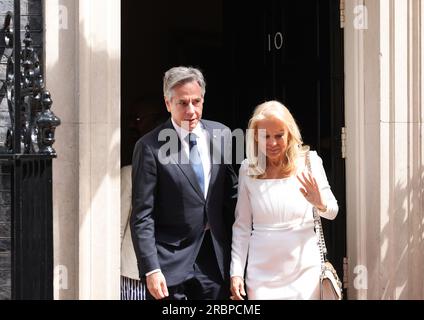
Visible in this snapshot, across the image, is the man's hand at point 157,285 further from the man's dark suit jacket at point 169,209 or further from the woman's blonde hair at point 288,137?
the woman's blonde hair at point 288,137

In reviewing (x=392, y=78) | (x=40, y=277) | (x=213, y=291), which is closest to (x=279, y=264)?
(x=213, y=291)

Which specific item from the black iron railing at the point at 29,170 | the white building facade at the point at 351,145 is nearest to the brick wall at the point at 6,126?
the white building facade at the point at 351,145

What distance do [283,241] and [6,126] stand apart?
1.79 meters

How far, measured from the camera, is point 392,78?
5645 millimetres

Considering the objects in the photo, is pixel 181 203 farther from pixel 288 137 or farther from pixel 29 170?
pixel 29 170

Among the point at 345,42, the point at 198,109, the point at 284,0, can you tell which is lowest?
the point at 198,109

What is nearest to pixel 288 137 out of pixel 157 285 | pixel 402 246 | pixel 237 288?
pixel 237 288

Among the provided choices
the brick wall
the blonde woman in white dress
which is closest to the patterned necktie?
the blonde woman in white dress

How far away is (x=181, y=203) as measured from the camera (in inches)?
184

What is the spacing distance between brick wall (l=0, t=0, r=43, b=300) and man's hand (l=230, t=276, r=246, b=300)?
4.33 ft

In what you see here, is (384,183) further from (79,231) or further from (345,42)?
(79,231)

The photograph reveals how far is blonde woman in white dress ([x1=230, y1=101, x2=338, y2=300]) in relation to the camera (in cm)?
464

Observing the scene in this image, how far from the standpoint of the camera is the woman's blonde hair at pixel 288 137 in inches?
182
